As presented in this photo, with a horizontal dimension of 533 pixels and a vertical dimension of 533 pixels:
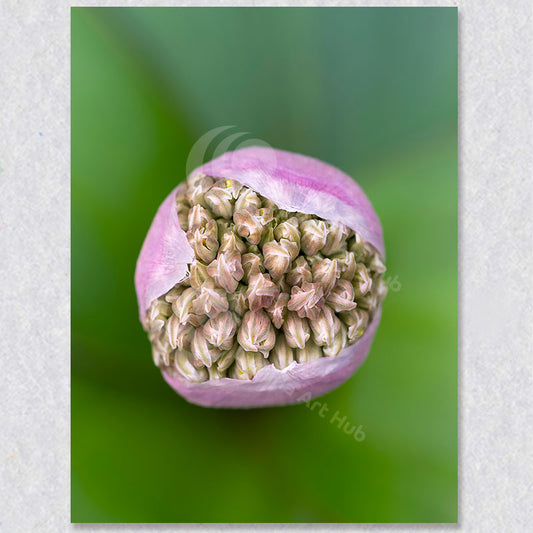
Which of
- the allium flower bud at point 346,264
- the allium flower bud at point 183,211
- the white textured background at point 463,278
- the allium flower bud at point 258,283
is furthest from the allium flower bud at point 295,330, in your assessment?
the white textured background at point 463,278

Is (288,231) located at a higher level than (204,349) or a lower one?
higher

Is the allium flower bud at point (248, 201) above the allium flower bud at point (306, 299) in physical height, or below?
above

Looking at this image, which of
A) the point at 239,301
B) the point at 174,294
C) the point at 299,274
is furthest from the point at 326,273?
the point at 174,294

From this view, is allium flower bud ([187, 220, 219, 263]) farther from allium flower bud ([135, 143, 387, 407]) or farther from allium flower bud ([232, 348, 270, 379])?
allium flower bud ([232, 348, 270, 379])

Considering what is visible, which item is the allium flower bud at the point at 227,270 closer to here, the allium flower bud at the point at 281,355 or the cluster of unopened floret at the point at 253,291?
the cluster of unopened floret at the point at 253,291

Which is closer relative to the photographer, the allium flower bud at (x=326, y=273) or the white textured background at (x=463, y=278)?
the allium flower bud at (x=326, y=273)

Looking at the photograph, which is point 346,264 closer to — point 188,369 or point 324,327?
point 324,327
